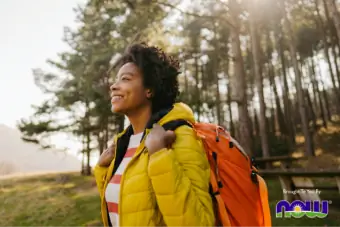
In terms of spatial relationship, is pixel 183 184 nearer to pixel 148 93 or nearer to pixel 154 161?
pixel 154 161

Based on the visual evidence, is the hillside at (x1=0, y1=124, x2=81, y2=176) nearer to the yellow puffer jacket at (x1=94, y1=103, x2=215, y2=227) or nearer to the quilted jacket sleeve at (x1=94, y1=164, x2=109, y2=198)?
the quilted jacket sleeve at (x1=94, y1=164, x2=109, y2=198)

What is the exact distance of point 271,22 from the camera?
60.8 feet

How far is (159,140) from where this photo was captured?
4.69ft

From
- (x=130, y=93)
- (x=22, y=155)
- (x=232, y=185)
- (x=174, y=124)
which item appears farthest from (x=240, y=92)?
(x=22, y=155)

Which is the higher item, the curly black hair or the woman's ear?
the curly black hair

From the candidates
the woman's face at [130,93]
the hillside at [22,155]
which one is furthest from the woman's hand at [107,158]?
the hillside at [22,155]

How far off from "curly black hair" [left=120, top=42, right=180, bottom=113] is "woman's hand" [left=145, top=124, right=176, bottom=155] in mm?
465

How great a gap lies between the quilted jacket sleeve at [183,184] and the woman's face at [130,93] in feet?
1.75

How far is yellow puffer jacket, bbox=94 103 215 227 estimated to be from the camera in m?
1.32

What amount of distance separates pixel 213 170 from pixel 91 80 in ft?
50.7

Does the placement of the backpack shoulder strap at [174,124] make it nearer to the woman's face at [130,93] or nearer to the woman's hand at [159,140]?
the woman's hand at [159,140]

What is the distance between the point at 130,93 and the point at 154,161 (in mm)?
616

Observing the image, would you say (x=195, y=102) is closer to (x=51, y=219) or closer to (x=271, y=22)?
(x=51, y=219)

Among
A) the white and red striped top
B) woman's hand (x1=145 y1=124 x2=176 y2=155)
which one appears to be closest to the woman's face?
the white and red striped top
